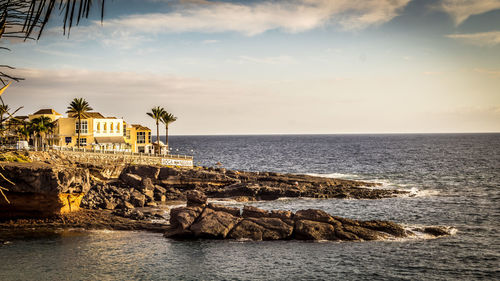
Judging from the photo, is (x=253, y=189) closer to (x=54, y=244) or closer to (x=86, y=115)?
(x=54, y=244)

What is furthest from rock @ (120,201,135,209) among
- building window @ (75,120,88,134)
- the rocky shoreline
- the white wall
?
the white wall

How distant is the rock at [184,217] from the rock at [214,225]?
0.51 metres

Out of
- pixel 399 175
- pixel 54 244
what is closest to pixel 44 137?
pixel 54 244

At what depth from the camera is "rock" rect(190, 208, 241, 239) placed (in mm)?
31453

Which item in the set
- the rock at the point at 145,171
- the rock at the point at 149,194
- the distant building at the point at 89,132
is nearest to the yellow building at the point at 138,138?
the distant building at the point at 89,132

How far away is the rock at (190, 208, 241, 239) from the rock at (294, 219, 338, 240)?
5046mm

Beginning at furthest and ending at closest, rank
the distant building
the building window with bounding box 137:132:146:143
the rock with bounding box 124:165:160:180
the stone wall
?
the building window with bounding box 137:132:146:143
the distant building
the stone wall
the rock with bounding box 124:165:160:180

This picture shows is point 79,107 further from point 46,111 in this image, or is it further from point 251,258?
point 251,258

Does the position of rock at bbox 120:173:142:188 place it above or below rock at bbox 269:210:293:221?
above

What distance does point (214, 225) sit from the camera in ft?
105

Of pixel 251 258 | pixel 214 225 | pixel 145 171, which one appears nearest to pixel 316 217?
pixel 251 258

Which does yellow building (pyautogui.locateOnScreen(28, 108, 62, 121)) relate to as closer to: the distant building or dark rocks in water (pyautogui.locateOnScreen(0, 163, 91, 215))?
the distant building

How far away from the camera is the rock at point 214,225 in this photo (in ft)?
103

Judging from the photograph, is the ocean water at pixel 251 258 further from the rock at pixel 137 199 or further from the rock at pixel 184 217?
the rock at pixel 137 199
